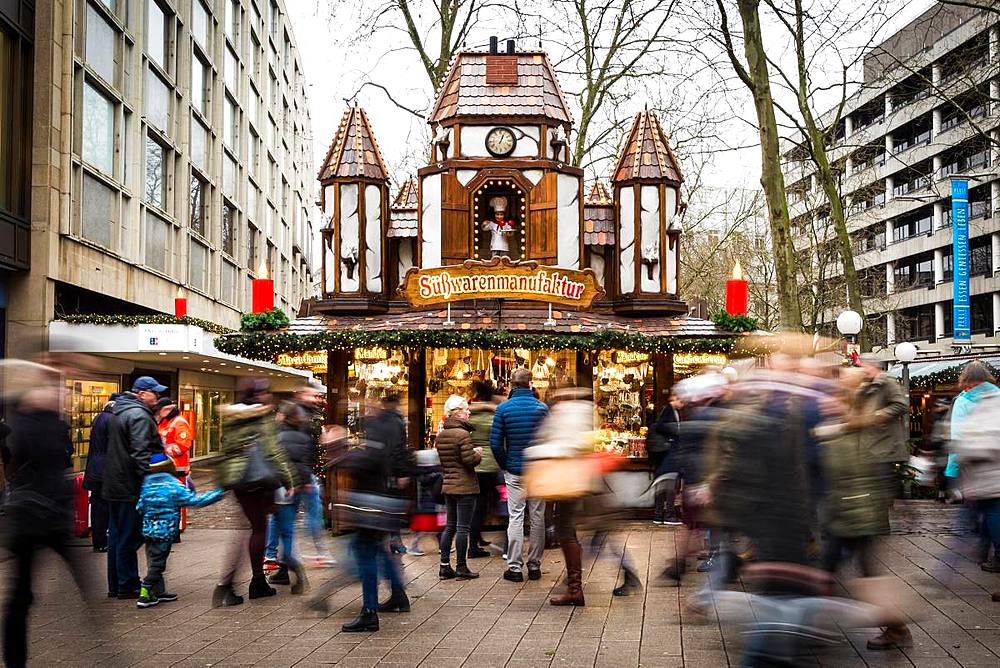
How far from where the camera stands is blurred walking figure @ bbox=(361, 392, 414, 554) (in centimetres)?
836

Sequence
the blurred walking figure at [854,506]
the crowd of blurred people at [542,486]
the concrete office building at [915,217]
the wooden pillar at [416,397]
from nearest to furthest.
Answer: the crowd of blurred people at [542,486], the blurred walking figure at [854,506], the wooden pillar at [416,397], the concrete office building at [915,217]

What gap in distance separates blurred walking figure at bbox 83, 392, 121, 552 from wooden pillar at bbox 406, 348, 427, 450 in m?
5.96

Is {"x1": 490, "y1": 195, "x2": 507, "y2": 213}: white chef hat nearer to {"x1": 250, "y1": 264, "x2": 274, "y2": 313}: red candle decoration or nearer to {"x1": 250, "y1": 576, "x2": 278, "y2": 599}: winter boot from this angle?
{"x1": 250, "y1": 264, "x2": 274, "y2": 313}: red candle decoration

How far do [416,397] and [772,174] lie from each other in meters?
6.87

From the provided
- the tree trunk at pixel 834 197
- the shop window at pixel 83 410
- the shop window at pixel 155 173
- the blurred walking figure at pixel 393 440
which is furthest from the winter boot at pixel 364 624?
the shop window at pixel 155 173

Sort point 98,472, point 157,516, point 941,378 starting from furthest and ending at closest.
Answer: point 941,378 → point 98,472 → point 157,516

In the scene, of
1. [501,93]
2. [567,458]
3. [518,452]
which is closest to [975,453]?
[567,458]

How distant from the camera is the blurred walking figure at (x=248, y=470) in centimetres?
909

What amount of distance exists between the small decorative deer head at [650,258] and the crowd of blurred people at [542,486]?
629cm

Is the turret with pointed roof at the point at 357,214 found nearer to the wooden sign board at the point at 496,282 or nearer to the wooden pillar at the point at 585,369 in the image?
the wooden sign board at the point at 496,282

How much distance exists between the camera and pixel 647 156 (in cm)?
1902

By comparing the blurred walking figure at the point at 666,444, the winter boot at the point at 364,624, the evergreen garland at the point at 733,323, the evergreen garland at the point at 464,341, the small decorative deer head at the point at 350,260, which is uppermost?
the small decorative deer head at the point at 350,260

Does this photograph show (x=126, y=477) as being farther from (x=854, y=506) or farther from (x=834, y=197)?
(x=834, y=197)

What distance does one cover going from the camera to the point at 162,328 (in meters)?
22.1
